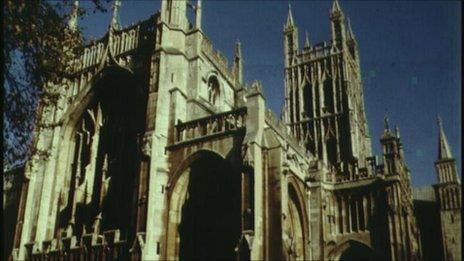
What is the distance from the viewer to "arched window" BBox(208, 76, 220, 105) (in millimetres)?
27208

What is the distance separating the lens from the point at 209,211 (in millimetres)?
19094

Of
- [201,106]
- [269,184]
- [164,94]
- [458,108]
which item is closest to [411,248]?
[269,184]

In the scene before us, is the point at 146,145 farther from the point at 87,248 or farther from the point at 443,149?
the point at 443,149

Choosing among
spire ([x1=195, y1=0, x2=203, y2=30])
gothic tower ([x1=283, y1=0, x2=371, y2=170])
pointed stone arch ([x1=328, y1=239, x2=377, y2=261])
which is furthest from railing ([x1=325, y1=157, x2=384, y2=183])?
gothic tower ([x1=283, y1=0, x2=371, y2=170])

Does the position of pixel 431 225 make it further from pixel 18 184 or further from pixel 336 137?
pixel 18 184

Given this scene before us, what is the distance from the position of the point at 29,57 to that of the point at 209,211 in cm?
928

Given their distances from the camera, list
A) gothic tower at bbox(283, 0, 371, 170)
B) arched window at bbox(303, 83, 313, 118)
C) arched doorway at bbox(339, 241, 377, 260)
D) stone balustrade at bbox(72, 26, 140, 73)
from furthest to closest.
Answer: arched window at bbox(303, 83, 313, 118) → gothic tower at bbox(283, 0, 371, 170) → arched doorway at bbox(339, 241, 377, 260) → stone balustrade at bbox(72, 26, 140, 73)

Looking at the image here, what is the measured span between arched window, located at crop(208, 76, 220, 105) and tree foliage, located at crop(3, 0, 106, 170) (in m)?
12.7

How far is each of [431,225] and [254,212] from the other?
24104 mm

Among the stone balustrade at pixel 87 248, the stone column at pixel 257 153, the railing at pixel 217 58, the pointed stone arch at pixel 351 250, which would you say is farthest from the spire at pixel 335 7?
the stone balustrade at pixel 87 248

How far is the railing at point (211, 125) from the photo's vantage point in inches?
751

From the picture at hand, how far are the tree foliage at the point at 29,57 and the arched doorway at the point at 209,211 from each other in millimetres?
7005

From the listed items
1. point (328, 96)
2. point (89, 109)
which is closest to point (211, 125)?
point (89, 109)

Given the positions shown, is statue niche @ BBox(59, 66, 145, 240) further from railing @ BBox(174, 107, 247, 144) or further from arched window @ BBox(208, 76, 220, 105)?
arched window @ BBox(208, 76, 220, 105)
